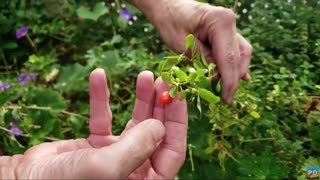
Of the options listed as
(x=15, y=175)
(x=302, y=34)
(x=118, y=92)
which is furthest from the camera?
(x=118, y=92)

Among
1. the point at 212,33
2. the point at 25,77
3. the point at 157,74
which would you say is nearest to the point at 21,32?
the point at 25,77

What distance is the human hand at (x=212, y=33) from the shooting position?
1276 millimetres

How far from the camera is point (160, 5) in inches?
59.2

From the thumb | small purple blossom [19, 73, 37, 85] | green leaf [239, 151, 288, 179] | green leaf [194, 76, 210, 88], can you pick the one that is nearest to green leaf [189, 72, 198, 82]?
green leaf [194, 76, 210, 88]

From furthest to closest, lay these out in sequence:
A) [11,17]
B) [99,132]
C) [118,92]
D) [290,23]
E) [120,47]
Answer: [11,17] → [120,47] → [118,92] → [290,23] → [99,132]

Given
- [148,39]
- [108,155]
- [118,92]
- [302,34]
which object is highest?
[108,155]

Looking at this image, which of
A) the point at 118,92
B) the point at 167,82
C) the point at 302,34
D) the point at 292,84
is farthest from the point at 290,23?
the point at 167,82

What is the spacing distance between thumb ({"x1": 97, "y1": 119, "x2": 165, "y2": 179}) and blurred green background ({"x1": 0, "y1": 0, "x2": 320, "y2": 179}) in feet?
0.73

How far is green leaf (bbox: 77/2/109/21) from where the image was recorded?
2.11m

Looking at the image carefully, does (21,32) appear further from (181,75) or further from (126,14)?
(181,75)

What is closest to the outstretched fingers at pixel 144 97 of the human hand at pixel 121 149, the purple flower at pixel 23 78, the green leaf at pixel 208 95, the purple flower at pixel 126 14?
the human hand at pixel 121 149

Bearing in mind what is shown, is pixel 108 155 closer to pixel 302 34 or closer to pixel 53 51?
pixel 302 34

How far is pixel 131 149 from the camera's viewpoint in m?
0.93

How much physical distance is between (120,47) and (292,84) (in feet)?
2.54
